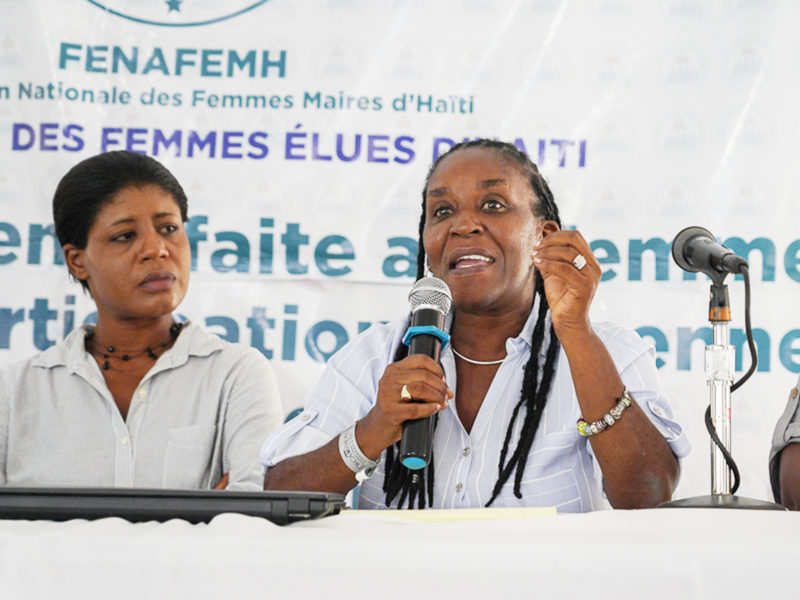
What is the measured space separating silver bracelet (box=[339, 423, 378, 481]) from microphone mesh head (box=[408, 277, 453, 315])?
319mm

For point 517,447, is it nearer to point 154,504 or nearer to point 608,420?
point 608,420

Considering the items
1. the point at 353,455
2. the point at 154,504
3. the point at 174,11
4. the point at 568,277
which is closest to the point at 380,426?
the point at 353,455

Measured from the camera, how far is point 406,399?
1567mm

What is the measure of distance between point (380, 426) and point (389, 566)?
0.88m

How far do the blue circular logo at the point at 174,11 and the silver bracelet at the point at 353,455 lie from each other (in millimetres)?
1527

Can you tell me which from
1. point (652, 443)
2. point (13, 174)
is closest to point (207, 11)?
point (13, 174)

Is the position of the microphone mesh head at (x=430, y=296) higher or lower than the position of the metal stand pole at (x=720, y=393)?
higher

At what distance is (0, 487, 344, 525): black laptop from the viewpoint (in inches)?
41.6

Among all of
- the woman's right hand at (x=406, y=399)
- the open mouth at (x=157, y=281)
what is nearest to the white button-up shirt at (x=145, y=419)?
the open mouth at (x=157, y=281)

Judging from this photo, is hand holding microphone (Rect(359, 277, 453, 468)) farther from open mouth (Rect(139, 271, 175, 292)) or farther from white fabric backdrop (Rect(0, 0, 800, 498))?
open mouth (Rect(139, 271, 175, 292))

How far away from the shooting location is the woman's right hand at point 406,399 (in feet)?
5.06

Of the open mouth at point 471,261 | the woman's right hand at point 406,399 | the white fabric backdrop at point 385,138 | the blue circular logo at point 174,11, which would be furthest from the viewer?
the blue circular logo at point 174,11

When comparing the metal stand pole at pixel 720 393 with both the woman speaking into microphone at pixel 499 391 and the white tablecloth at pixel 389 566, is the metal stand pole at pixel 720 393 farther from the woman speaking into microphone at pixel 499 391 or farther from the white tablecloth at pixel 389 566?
the white tablecloth at pixel 389 566

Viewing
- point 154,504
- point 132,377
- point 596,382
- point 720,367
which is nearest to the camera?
point 154,504
